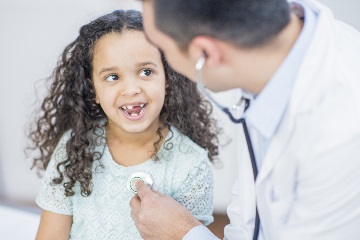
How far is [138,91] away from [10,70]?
121 centimetres

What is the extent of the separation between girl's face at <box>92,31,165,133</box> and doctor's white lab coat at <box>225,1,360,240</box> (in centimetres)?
50

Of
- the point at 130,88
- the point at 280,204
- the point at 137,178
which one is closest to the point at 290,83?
the point at 280,204

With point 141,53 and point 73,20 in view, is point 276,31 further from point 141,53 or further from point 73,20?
point 73,20

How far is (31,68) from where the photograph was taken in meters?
2.35

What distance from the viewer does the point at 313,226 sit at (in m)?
0.97

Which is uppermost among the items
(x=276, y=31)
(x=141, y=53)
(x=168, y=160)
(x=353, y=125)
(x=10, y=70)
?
(x=276, y=31)

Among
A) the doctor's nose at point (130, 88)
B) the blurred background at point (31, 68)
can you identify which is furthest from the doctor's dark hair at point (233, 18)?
the blurred background at point (31, 68)

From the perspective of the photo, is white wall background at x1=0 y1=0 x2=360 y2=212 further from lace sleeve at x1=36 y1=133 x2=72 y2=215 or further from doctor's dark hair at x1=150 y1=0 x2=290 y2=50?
doctor's dark hair at x1=150 y1=0 x2=290 y2=50

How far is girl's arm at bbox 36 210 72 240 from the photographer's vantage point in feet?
5.07

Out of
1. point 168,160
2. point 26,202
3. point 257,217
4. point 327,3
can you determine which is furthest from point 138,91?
point 26,202

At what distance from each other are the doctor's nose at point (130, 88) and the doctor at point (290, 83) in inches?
14.4

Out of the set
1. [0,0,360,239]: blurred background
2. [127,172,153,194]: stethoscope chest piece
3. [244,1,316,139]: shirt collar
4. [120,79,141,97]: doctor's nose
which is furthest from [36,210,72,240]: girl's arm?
[244,1,316,139]: shirt collar

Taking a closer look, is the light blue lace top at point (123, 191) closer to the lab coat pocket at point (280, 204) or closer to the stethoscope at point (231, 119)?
the stethoscope at point (231, 119)

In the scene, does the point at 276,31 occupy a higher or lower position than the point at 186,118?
higher
